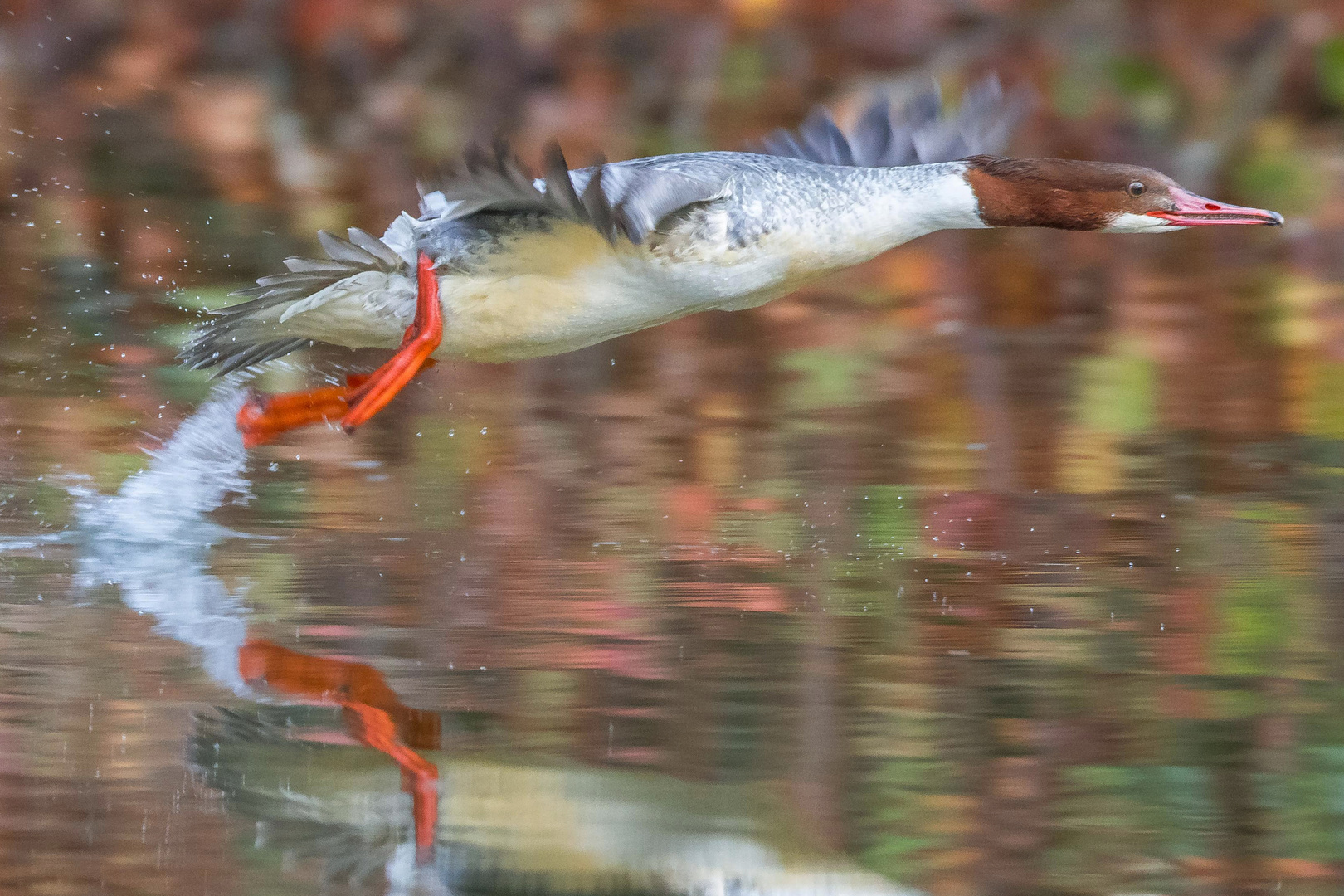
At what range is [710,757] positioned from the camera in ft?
11.6

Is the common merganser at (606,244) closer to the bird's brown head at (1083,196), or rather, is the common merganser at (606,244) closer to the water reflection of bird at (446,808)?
the bird's brown head at (1083,196)

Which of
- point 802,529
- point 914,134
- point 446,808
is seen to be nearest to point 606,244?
point 802,529

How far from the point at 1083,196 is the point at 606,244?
129cm

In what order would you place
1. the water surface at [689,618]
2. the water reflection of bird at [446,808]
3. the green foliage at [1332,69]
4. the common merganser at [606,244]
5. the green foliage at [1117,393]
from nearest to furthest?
the water reflection of bird at [446,808] → the water surface at [689,618] → the common merganser at [606,244] → the green foliage at [1117,393] → the green foliage at [1332,69]

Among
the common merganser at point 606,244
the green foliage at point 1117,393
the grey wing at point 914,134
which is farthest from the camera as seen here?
the green foliage at point 1117,393

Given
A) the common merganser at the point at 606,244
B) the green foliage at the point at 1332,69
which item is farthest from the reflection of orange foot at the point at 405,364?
the green foliage at the point at 1332,69

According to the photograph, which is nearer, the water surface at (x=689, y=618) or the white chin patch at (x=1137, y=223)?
the water surface at (x=689, y=618)

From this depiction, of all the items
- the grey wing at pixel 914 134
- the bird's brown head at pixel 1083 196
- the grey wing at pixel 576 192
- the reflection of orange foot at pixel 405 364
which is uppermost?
the grey wing at pixel 914 134

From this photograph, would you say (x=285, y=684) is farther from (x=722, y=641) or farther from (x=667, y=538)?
(x=667, y=538)

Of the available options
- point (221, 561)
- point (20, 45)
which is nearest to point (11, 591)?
point (221, 561)

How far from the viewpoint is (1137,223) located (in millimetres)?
4953

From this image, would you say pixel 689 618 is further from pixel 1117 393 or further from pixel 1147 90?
pixel 1147 90

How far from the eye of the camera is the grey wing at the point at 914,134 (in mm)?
5324

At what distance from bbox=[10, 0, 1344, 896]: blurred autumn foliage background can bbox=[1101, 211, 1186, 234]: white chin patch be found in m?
0.74
